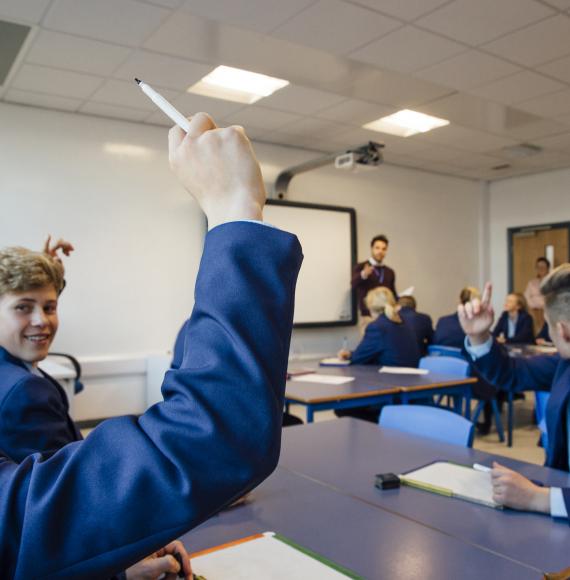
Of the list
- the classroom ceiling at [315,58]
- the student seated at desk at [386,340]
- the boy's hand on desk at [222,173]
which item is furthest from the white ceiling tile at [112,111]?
the boy's hand on desk at [222,173]

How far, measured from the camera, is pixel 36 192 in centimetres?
523

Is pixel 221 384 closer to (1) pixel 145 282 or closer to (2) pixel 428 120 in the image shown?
(1) pixel 145 282

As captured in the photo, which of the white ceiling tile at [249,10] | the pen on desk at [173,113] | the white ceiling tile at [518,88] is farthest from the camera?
the white ceiling tile at [518,88]

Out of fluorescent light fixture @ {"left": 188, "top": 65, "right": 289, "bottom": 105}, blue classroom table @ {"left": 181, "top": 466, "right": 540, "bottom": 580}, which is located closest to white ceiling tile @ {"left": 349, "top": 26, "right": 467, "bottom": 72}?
fluorescent light fixture @ {"left": 188, "top": 65, "right": 289, "bottom": 105}

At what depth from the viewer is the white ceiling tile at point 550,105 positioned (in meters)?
5.13

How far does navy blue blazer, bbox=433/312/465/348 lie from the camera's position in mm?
5426

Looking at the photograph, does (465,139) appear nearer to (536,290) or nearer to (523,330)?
(523,330)

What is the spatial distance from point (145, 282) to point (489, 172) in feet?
17.8

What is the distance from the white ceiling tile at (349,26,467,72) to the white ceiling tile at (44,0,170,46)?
1.44 m

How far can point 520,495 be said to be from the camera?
4.85 feet

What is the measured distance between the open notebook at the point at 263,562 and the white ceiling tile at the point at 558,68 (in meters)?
4.28

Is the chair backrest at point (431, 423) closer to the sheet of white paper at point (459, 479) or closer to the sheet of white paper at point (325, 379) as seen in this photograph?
the sheet of white paper at point (459, 479)

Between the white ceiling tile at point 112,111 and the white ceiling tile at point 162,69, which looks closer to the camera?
the white ceiling tile at point 162,69

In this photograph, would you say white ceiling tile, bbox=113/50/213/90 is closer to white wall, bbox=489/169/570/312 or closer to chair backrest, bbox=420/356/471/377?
chair backrest, bbox=420/356/471/377
